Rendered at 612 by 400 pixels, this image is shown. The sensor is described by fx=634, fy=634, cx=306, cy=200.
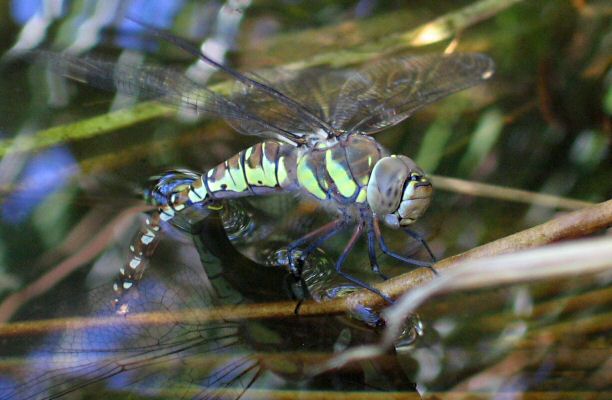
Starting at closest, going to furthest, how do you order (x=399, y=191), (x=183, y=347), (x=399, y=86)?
(x=183, y=347)
(x=399, y=191)
(x=399, y=86)

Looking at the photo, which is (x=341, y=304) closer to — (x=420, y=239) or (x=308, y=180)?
(x=420, y=239)

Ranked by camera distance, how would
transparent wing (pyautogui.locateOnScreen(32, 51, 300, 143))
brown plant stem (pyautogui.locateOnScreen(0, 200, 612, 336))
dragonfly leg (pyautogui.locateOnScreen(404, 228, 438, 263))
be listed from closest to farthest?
brown plant stem (pyautogui.locateOnScreen(0, 200, 612, 336)) → dragonfly leg (pyautogui.locateOnScreen(404, 228, 438, 263)) → transparent wing (pyautogui.locateOnScreen(32, 51, 300, 143))

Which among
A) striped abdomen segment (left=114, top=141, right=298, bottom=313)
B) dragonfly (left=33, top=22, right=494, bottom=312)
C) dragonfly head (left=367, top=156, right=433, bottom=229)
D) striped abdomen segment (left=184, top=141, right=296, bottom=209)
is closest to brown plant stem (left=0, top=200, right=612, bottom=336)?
dragonfly (left=33, top=22, right=494, bottom=312)

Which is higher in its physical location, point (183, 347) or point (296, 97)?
point (296, 97)

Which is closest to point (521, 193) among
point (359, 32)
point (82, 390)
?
point (359, 32)

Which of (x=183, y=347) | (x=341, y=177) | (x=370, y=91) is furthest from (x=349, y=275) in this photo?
(x=370, y=91)

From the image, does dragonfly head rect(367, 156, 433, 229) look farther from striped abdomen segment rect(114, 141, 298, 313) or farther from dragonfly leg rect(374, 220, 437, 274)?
striped abdomen segment rect(114, 141, 298, 313)

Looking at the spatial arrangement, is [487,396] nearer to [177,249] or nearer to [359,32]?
[177,249]
